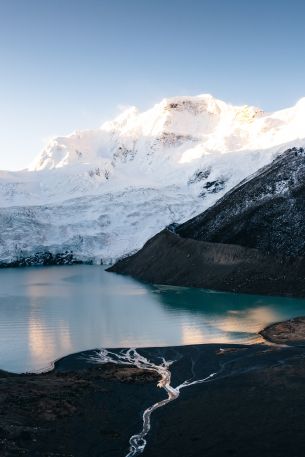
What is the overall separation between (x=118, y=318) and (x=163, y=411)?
1441 inches

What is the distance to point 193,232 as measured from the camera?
11456cm

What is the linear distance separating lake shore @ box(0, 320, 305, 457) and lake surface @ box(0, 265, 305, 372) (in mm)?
9102

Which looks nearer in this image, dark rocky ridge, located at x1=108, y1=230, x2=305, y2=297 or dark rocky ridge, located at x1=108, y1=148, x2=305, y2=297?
dark rocky ridge, located at x1=108, y1=230, x2=305, y2=297

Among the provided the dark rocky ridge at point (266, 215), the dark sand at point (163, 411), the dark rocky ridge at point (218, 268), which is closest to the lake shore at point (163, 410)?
the dark sand at point (163, 411)

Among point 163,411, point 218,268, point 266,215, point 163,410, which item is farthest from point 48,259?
point 163,411

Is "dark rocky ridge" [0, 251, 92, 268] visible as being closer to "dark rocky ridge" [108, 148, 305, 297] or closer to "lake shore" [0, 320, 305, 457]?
"dark rocky ridge" [108, 148, 305, 297]

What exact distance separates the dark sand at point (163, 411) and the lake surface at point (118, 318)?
9224mm

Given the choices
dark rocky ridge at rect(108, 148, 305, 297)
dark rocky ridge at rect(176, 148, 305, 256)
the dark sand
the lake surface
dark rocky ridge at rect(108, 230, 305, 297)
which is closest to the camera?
the dark sand

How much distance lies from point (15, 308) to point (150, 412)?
4913 centimetres

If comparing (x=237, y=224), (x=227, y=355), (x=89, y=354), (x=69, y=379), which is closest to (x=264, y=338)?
(x=227, y=355)

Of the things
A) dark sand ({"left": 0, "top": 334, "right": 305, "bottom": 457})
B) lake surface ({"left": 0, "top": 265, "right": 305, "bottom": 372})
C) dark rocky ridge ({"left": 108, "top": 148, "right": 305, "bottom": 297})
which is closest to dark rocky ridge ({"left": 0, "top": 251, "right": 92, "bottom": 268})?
dark rocky ridge ({"left": 108, "top": 148, "right": 305, "bottom": 297})

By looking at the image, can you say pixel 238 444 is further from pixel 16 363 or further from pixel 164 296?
pixel 164 296

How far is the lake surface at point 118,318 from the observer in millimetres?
53438

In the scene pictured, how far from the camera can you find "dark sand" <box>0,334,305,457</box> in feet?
87.6
